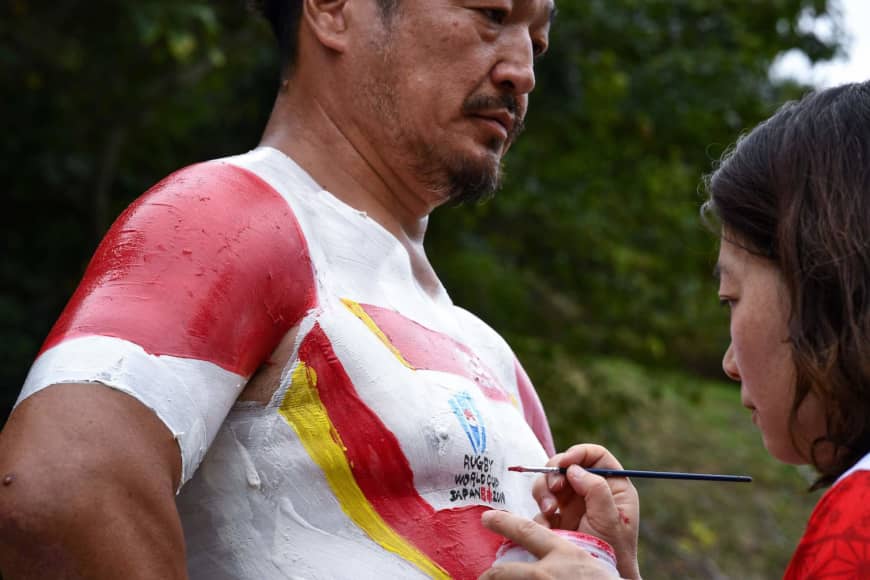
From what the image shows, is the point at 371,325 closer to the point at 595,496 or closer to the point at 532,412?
the point at 595,496

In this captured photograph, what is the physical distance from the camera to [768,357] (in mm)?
1797

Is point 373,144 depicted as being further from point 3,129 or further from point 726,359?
point 3,129

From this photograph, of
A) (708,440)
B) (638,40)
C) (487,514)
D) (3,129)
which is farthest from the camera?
(708,440)

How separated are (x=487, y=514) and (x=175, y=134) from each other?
5553 millimetres

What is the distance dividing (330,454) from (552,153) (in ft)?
17.2

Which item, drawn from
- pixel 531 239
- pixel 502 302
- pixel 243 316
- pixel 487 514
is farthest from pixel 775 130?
pixel 531 239

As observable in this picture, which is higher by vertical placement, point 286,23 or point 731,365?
point 286,23

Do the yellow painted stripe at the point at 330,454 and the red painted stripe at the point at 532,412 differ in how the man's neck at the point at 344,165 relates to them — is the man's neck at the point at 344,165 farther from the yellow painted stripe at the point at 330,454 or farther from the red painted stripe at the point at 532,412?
the yellow painted stripe at the point at 330,454

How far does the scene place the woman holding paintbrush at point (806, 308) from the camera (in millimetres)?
1596

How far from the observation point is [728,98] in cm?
650

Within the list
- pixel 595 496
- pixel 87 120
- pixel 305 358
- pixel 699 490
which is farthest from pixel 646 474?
pixel 699 490

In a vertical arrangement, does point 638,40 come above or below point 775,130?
below

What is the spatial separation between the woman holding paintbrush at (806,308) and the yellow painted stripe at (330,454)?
229mm

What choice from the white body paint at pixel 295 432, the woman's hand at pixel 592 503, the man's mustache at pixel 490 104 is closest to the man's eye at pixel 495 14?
the man's mustache at pixel 490 104
